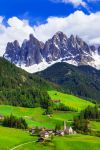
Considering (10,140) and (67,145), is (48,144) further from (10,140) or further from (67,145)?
(10,140)

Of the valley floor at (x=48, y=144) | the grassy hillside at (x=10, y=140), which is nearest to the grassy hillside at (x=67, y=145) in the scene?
the valley floor at (x=48, y=144)

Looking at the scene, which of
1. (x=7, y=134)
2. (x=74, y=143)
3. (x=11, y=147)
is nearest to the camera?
(x=11, y=147)

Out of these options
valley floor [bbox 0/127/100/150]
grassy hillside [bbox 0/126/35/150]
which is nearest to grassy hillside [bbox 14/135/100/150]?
valley floor [bbox 0/127/100/150]

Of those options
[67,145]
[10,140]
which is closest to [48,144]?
[67,145]

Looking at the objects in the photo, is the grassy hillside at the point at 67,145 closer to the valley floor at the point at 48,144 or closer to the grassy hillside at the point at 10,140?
the valley floor at the point at 48,144

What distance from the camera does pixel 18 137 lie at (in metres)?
195

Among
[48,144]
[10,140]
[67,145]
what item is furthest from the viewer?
[10,140]

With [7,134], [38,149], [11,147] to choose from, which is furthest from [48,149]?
[7,134]

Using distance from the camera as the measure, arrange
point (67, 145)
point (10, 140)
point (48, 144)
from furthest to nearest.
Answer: point (10, 140) → point (48, 144) → point (67, 145)

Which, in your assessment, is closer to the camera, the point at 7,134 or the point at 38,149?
the point at 38,149

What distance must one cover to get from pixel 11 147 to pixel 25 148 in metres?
5.43

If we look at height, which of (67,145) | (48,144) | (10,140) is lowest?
(67,145)

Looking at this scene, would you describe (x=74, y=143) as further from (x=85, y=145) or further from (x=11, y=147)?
(x=11, y=147)

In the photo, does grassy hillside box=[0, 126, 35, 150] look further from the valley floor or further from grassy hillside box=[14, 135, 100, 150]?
grassy hillside box=[14, 135, 100, 150]
